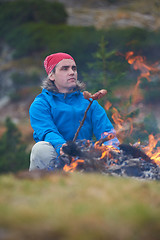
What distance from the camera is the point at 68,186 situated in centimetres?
304

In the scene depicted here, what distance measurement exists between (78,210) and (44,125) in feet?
8.31

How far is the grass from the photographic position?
2.28m

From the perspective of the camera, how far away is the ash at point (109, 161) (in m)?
4.38

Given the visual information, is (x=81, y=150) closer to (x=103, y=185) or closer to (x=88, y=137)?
(x=88, y=137)

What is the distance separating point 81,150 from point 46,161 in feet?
1.57

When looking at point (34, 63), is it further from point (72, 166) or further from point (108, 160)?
point (72, 166)

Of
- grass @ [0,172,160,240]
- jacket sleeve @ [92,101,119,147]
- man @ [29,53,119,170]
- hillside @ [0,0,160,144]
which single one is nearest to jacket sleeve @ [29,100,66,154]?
man @ [29,53,119,170]

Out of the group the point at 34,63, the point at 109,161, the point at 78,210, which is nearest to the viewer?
the point at 78,210

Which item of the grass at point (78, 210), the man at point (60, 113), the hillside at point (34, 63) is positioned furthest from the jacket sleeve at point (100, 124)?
the hillside at point (34, 63)

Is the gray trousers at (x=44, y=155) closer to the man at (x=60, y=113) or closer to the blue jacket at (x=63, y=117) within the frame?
the man at (x=60, y=113)

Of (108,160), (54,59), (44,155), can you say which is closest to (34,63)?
(54,59)

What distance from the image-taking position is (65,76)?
5289 mm

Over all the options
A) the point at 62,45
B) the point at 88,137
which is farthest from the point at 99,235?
the point at 62,45

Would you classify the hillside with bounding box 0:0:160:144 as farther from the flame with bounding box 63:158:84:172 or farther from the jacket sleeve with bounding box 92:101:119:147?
the flame with bounding box 63:158:84:172
